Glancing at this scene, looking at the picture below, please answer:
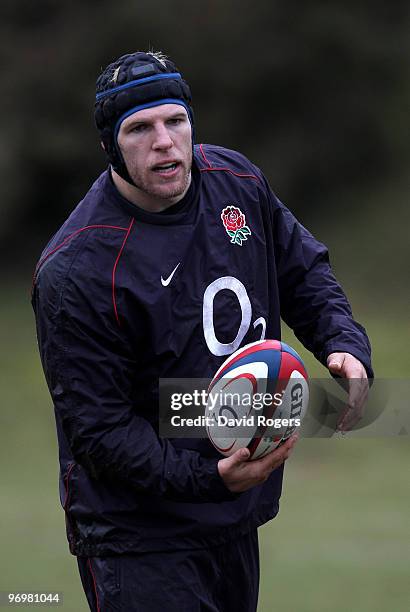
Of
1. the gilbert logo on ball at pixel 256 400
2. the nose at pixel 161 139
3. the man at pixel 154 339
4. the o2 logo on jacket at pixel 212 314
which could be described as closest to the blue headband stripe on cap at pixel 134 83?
the man at pixel 154 339

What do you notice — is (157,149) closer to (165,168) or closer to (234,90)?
(165,168)

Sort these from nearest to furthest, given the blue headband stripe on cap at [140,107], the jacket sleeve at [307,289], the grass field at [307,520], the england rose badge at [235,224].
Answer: the blue headband stripe on cap at [140,107] → the england rose badge at [235,224] → the jacket sleeve at [307,289] → the grass field at [307,520]

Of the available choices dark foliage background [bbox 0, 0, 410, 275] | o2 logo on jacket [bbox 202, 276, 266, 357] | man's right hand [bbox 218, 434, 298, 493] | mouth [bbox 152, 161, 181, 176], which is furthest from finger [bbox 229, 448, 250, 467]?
dark foliage background [bbox 0, 0, 410, 275]

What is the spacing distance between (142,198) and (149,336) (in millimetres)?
311

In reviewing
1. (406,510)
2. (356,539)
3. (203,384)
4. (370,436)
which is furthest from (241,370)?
(370,436)

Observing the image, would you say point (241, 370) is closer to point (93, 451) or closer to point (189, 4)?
point (93, 451)

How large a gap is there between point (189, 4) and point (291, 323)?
740 centimetres

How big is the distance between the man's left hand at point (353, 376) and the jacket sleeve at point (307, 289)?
0.40ft

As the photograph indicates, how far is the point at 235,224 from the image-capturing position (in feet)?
9.67

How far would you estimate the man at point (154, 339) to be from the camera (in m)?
2.76

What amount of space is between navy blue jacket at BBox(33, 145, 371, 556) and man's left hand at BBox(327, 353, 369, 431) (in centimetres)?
4

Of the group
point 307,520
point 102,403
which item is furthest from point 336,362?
point 307,520

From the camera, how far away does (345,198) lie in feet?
33.3

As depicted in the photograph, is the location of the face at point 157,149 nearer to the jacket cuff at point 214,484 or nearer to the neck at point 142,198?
the neck at point 142,198
